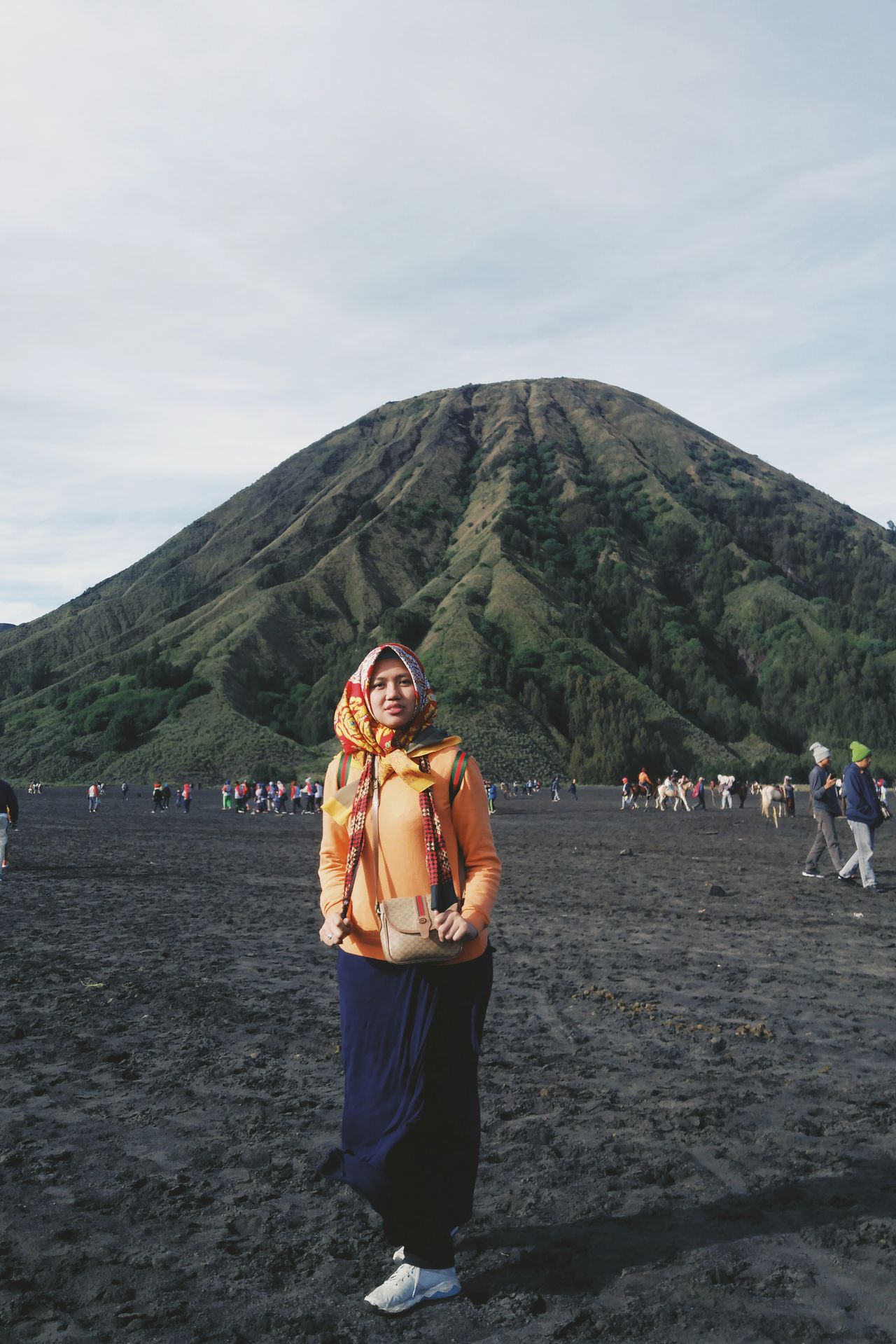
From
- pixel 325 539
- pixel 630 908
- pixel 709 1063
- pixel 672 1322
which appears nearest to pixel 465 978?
pixel 672 1322

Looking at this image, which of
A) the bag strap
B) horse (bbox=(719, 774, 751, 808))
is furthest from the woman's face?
horse (bbox=(719, 774, 751, 808))

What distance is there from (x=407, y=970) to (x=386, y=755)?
2.65 feet

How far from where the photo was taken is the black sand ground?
10.7ft

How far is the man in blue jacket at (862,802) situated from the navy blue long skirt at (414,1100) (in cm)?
1059

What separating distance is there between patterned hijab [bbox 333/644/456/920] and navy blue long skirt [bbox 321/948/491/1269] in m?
0.32

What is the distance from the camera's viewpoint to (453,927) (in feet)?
11.4

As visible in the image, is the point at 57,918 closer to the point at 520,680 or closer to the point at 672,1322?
the point at 672,1322

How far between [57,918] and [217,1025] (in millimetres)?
6058

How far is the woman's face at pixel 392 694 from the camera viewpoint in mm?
3770

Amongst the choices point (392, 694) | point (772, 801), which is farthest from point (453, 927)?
point (772, 801)

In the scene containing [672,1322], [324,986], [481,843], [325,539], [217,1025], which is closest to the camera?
[672,1322]

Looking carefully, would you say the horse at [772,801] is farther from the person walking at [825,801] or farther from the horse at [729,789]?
the person walking at [825,801]

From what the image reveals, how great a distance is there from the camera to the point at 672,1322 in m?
3.14

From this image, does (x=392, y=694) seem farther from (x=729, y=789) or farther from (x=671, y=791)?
(x=729, y=789)
